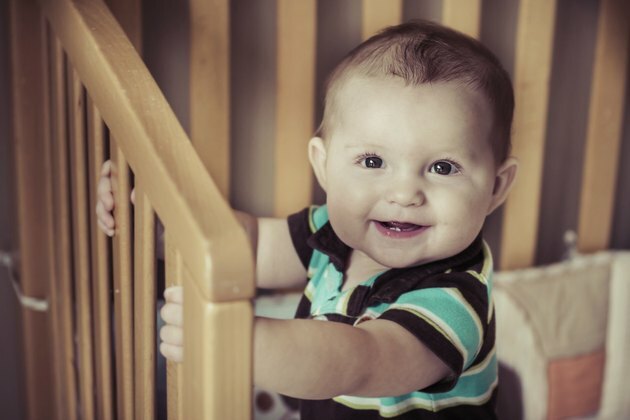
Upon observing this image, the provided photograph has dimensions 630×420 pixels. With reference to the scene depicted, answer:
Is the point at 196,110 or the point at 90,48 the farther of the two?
the point at 196,110

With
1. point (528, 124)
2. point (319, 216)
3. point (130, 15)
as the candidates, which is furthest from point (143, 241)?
point (528, 124)

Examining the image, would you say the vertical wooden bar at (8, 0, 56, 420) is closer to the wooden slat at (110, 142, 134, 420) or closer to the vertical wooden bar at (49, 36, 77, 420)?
the vertical wooden bar at (49, 36, 77, 420)

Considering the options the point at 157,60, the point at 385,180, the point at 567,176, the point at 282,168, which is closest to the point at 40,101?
the point at 157,60

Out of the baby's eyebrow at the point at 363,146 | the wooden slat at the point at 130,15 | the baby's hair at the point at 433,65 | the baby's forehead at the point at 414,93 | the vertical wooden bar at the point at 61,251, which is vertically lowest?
the vertical wooden bar at the point at 61,251

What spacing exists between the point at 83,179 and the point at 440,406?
0.32 meters

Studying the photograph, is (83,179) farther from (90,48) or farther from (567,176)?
(567,176)

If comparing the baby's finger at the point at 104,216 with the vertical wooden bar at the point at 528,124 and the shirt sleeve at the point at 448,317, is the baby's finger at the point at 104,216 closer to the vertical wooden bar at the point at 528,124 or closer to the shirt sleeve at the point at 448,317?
the shirt sleeve at the point at 448,317

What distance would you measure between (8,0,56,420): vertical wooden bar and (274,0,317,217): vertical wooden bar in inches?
10.2

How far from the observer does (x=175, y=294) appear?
1.30 feet

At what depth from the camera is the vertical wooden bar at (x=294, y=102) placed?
→ 2.74ft

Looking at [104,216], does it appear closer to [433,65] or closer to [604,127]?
[433,65]

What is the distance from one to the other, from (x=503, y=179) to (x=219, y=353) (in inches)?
12.2

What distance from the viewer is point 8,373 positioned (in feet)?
2.72

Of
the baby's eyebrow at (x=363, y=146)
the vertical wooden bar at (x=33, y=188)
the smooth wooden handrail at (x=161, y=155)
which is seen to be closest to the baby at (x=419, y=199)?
the baby's eyebrow at (x=363, y=146)
